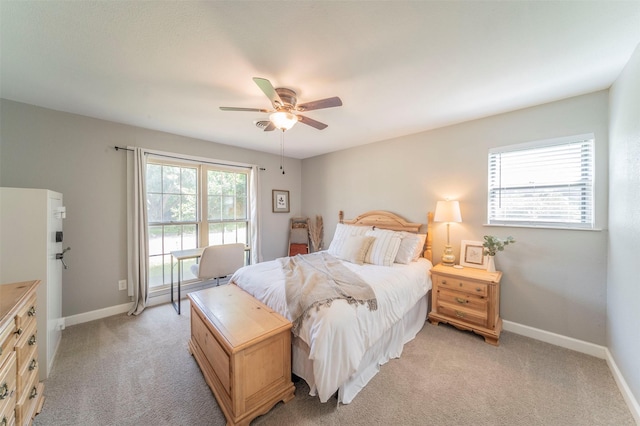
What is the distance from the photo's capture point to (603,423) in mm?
1468

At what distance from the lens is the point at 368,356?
186 cm

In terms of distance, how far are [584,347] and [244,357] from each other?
122 inches

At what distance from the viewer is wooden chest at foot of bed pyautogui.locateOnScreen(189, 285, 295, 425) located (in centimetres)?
142

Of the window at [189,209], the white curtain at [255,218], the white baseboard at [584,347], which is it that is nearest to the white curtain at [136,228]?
the window at [189,209]

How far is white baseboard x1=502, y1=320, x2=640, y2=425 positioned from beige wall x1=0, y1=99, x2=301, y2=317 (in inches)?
189

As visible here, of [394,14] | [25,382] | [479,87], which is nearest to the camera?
[394,14]

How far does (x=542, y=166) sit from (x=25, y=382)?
14.8 ft

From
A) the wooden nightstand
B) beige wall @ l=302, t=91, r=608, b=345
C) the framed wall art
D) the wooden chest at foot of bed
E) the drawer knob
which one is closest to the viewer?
the drawer knob

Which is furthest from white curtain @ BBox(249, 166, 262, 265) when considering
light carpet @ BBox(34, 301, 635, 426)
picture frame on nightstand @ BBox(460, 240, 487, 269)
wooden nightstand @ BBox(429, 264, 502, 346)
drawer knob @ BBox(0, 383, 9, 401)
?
picture frame on nightstand @ BBox(460, 240, 487, 269)

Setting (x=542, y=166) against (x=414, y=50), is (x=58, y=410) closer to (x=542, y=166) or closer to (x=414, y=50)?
(x=414, y=50)

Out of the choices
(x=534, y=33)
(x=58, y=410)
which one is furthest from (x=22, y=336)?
(x=534, y=33)

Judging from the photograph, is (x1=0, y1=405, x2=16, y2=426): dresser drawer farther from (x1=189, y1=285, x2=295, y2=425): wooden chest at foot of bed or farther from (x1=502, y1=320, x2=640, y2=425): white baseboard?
(x1=502, y1=320, x2=640, y2=425): white baseboard

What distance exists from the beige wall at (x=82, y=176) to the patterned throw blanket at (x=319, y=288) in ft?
7.59

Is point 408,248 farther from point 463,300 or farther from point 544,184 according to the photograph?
point 544,184
